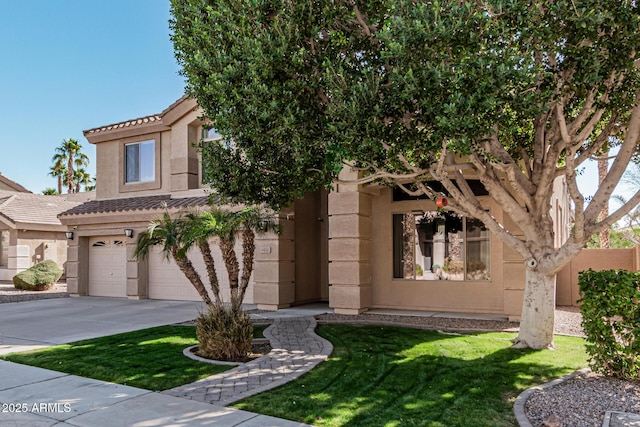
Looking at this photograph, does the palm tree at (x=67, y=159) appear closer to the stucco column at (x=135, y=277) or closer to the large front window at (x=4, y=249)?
the large front window at (x=4, y=249)

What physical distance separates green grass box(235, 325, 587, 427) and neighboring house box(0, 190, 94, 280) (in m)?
22.1

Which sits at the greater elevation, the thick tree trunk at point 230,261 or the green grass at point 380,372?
the thick tree trunk at point 230,261

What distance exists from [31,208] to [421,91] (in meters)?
27.4

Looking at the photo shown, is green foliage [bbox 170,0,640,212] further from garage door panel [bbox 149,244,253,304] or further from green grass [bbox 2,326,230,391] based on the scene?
garage door panel [bbox 149,244,253,304]

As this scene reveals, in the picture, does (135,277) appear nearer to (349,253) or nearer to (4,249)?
(349,253)

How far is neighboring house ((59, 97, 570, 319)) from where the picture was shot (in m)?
13.8

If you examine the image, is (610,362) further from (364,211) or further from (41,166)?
(41,166)

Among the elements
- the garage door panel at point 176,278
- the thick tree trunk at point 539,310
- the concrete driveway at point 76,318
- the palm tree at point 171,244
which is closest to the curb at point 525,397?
the thick tree trunk at point 539,310

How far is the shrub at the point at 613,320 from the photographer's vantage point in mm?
6801

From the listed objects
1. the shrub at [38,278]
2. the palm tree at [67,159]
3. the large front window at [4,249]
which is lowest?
the shrub at [38,278]

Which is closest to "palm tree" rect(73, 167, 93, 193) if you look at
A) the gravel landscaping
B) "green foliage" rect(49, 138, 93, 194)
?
"green foliage" rect(49, 138, 93, 194)

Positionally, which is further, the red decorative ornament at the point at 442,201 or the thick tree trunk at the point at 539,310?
the red decorative ornament at the point at 442,201

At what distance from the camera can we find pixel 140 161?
1992cm

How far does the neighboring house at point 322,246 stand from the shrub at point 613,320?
16.3 feet
